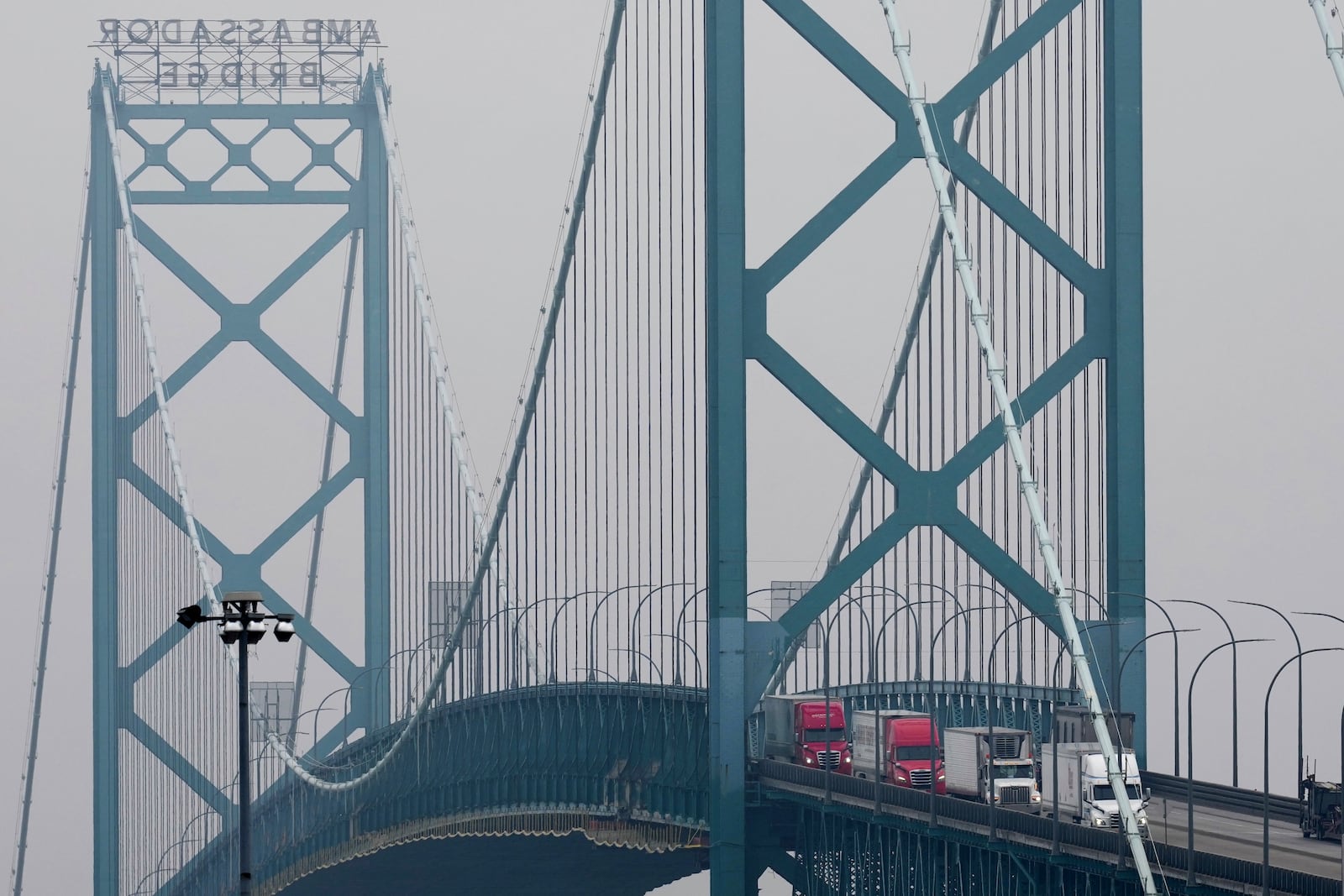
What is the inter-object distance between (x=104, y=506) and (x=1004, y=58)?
24941mm

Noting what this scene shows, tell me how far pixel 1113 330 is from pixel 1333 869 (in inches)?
333

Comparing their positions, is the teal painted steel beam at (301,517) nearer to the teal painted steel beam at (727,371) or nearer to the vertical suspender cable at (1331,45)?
the teal painted steel beam at (727,371)

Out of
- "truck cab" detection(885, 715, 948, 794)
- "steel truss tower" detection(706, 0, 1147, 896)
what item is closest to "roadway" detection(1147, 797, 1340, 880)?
"steel truss tower" detection(706, 0, 1147, 896)

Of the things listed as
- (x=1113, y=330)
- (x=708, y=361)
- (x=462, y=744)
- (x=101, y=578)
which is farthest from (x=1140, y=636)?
(x=101, y=578)

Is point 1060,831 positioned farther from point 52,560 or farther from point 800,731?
point 52,560

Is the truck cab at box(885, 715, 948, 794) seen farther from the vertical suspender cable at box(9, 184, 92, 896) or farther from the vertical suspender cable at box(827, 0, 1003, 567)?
the vertical suspender cable at box(9, 184, 92, 896)

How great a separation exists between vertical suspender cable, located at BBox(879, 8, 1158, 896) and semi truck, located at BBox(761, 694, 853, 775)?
362 centimetres

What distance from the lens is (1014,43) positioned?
98.1ft

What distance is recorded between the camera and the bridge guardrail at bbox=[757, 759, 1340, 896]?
67.5 feet

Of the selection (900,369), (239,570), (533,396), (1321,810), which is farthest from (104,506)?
(1321,810)

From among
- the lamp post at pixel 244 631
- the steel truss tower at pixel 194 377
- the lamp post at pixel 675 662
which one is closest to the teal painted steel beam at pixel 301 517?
the steel truss tower at pixel 194 377

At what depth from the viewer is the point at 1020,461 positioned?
2428 centimetres

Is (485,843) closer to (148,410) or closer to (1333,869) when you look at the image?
(148,410)

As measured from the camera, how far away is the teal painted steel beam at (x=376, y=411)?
4956 centimetres
